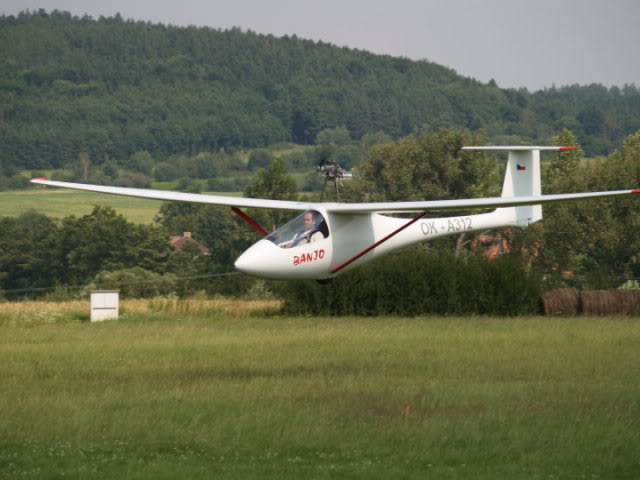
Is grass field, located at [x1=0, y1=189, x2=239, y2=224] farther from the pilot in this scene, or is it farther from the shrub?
the pilot

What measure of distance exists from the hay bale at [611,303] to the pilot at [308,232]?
66.2 ft

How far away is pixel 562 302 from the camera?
4072cm

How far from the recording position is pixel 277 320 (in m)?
39.3

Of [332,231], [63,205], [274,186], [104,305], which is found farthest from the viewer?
[63,205]

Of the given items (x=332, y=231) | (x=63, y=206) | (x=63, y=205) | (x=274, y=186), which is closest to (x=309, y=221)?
(x=332, y=231)

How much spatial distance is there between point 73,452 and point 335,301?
1132 inches

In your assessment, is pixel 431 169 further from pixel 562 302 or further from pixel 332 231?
pixel 332 231

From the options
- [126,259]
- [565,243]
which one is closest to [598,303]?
[565,243]

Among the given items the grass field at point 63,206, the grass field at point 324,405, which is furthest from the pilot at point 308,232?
the grass field at point 63,206

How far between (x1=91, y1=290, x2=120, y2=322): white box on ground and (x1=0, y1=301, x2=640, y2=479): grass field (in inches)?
264

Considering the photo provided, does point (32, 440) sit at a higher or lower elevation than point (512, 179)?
lower

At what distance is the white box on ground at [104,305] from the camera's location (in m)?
39.4

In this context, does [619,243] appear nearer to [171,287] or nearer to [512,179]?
[171,287]

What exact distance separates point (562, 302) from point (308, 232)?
2137cm
